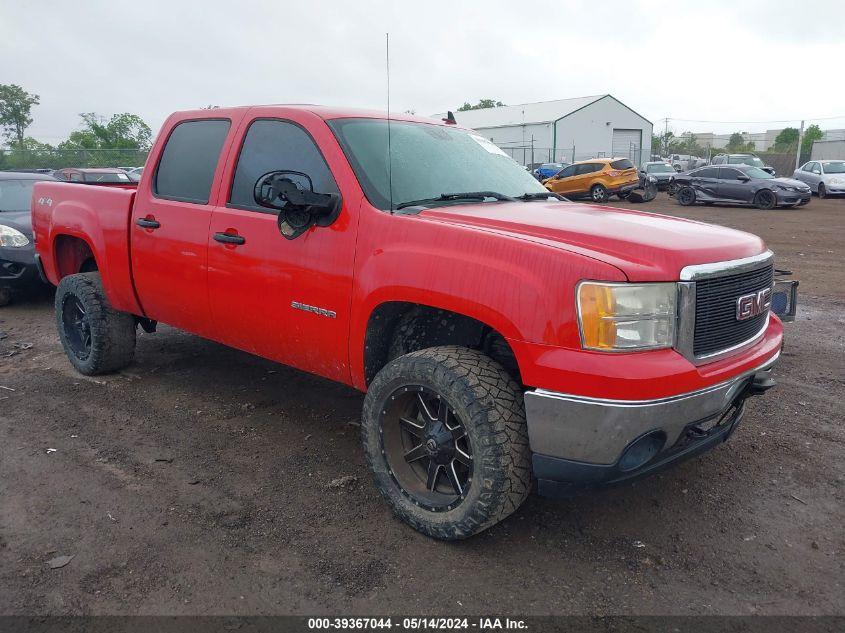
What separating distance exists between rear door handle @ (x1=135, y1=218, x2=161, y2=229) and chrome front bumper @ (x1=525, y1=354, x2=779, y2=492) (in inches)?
113

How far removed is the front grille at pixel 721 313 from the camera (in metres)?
2.78

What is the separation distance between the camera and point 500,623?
2566 millimetres

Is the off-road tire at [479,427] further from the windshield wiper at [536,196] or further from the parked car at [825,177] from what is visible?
the parked car at [825,177]

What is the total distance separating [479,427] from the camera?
2.80 metres

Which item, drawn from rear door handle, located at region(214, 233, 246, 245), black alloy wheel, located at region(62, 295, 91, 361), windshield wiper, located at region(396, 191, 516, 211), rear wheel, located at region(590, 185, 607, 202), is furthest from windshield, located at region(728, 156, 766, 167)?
rear door handle, located at region(214, 233, 246, 245)

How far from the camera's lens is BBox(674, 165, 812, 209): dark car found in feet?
66.3

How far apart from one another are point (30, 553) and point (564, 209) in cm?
300

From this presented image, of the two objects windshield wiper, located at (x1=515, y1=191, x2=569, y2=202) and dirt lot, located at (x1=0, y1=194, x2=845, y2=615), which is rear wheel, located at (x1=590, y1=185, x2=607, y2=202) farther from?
windshield wiper, located at (x1=515, y1=191, x2=569, y2=202)

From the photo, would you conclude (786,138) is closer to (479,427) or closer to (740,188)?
(740,188)

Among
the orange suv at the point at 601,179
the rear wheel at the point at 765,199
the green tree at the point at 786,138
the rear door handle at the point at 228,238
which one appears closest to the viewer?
the rear door handle at the point at 228,238

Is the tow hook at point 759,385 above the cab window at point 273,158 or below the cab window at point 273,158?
below

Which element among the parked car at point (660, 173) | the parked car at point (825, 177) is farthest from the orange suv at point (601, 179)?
the parked car at point (825, 177)

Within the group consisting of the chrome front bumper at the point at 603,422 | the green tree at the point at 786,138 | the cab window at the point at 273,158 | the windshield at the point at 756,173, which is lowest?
the chrome front bumper at the point at 603,422

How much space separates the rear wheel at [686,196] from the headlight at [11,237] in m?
20.0
